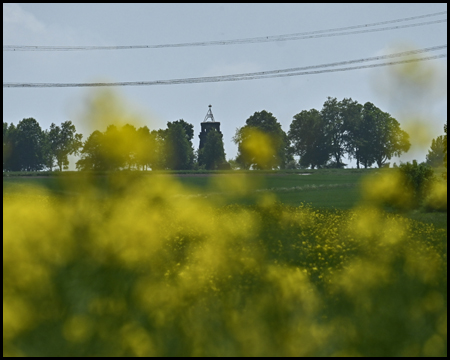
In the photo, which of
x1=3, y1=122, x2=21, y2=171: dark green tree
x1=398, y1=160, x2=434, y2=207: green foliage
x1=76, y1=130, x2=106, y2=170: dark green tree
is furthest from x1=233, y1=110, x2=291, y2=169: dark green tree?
x1=398, y1=160, x2=434, y2=207: green foliage

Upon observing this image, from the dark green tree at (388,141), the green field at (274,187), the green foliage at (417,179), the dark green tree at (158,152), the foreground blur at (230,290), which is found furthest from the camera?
the dark green tree at (158,152)

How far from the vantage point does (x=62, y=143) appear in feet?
334

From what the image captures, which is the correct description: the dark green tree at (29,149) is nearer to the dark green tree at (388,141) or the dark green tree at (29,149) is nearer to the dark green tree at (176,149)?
the dark green tree at (176,149)

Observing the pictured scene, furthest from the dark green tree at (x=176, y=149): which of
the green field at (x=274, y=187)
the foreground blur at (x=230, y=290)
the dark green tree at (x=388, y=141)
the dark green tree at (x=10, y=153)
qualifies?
the foreground blur at (x=230, y=290)

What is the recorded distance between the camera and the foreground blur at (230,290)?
10.3 meters

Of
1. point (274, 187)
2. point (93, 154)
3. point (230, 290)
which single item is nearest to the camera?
point (230, 290)

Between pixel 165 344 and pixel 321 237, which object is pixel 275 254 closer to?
pixel 321 237

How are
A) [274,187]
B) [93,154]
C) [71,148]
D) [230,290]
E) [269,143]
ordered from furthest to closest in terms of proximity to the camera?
[71,148]
[269,143]
[93,154]
[274,187]
[230,290]

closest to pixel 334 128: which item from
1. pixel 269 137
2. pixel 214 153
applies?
pixel 269 137

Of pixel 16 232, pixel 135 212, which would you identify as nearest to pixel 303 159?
pixel 135 212

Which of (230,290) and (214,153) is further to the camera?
(214,153)

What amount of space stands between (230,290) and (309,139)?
85.0 meters

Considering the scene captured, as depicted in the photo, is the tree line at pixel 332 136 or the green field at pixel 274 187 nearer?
the green field at pixel 274 187

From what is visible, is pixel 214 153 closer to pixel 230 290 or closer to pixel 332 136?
pixel 332 136
